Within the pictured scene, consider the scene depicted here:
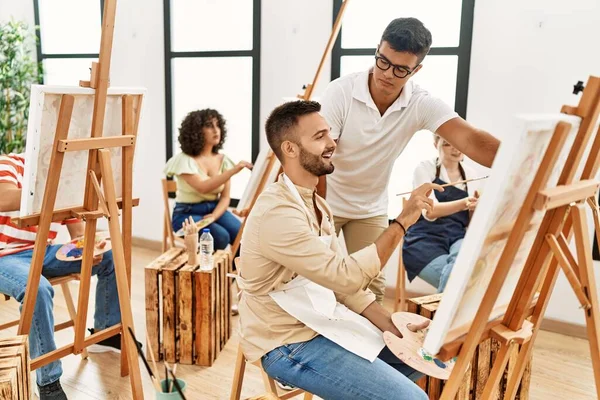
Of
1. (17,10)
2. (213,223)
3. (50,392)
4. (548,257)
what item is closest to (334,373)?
(548,257)

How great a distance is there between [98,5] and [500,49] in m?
3.38

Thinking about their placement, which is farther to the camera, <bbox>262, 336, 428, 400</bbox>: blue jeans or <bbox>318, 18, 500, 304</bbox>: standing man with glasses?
<bbox>318, 18, 500, 304</bbox>: standing man with glasses

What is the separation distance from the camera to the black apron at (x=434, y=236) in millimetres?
2832

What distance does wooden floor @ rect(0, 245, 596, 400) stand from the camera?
2.48 m

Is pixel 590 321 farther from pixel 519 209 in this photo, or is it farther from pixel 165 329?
pixel 165 329

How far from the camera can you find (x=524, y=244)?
51.2 inches

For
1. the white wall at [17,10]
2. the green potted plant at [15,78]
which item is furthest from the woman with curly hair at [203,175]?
the white wall at [17,10]

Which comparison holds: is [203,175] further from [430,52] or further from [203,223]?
[430,52]

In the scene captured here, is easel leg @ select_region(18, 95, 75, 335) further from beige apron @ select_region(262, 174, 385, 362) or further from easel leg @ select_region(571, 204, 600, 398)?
easel leg @ select_region(571, 204, 600, 398)

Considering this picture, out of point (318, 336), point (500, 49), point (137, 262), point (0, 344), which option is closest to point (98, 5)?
point (137, 262)

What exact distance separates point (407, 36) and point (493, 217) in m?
0.95

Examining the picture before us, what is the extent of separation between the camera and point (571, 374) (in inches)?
107

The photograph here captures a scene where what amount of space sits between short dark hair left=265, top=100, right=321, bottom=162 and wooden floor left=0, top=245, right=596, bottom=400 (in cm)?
130

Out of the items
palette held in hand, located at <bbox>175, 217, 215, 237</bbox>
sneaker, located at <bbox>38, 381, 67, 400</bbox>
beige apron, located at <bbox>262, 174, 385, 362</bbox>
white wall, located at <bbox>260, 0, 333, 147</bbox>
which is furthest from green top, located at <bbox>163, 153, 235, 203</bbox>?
beige apron, located at <bbox>262, 174, 385, 362</bbox>
